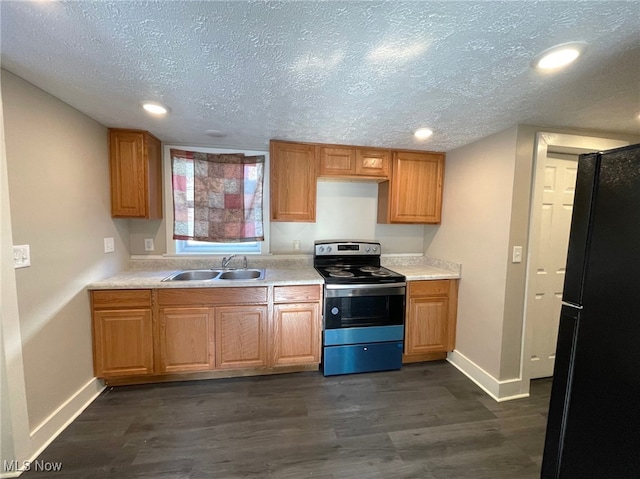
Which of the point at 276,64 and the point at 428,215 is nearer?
the point at 276,64

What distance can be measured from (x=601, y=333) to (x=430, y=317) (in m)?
1.76

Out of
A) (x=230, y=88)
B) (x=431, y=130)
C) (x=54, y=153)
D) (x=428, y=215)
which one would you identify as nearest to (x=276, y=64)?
(x=230, y=88)

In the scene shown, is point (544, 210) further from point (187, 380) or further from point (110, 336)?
point (110, 336)

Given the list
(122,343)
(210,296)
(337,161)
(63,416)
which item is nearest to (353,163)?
(337,161)

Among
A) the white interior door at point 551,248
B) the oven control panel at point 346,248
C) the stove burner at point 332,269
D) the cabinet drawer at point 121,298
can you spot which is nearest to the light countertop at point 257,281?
the cabinet drawer at point 121,298

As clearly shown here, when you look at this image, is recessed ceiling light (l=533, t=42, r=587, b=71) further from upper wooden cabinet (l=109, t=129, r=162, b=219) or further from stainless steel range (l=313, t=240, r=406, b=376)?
upper wooden cabinet (l=109, t=129, r=162, b=219)

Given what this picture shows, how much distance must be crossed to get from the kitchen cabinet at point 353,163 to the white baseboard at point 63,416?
2.65 meters

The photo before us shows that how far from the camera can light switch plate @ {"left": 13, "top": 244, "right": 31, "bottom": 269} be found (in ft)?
4.64

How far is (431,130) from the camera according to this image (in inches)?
84.5

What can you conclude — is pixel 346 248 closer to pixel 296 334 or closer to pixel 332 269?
pixel 332 269

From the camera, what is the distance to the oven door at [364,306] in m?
2.38

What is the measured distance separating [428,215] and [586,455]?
2227mm

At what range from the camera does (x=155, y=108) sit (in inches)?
70.5

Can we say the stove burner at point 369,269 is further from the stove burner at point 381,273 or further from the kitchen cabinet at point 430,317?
the kitchen cabinet at point 430,317
